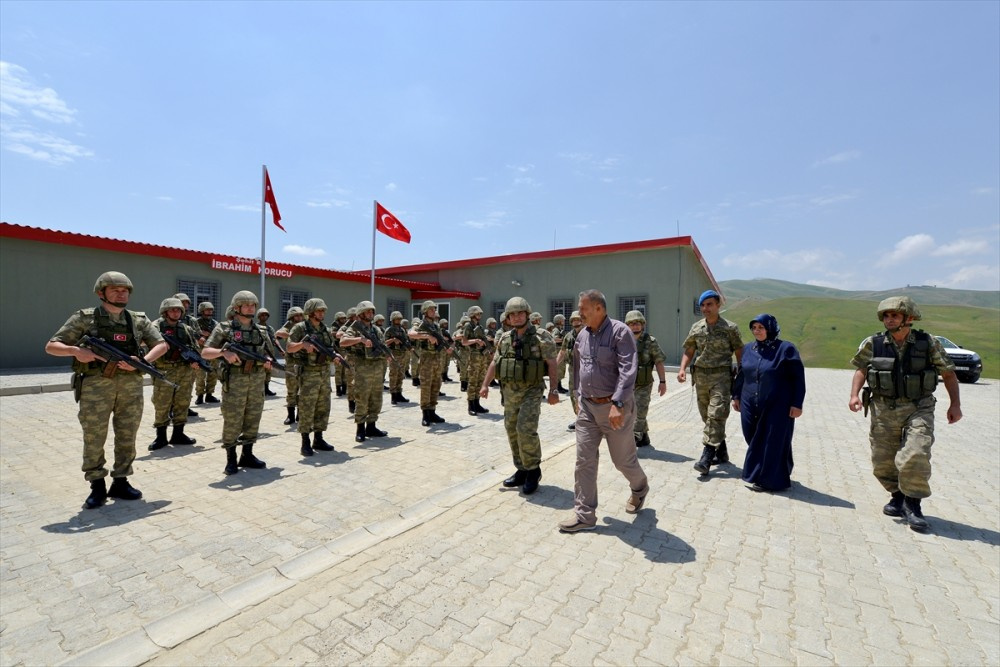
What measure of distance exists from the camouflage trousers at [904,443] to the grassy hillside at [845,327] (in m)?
40.5

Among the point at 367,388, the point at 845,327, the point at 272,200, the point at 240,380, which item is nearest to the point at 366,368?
the point at 367,388

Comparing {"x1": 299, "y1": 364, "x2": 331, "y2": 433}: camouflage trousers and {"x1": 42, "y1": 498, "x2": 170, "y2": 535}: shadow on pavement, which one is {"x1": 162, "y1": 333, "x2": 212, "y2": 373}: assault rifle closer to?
{"x1": 299, "y1": 364, "x2": 331, "y2": 433}: camouflage trousers

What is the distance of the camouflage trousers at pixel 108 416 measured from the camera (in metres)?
4.14

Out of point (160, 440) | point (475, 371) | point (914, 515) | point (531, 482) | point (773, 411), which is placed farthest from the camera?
point (475, 371)

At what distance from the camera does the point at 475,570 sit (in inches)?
120

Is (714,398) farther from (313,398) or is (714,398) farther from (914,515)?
(313,398)

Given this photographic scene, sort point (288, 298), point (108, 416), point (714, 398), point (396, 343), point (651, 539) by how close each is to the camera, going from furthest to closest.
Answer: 1. point (288, 298)
2. point (396, 343)
3. point (714, 398)
4. point (108, 416)
5. point (651, 539)

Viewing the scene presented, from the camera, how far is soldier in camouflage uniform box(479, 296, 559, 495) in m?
4.55

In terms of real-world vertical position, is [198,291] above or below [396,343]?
above

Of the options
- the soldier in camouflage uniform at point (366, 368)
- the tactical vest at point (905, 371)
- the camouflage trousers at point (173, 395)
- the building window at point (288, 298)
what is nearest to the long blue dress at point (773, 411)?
the tactical vest at point (905, 371)

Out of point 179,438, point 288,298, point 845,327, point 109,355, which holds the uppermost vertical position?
point 288,298

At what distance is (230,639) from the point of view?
92.7 inches

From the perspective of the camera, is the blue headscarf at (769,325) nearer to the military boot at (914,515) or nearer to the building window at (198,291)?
the military boot at (914,515)

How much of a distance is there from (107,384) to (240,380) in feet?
3.99
